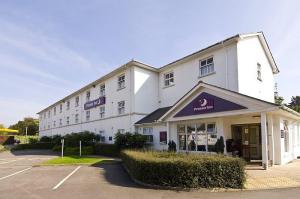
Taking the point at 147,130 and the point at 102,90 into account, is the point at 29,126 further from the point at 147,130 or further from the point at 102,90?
the point at 147,130

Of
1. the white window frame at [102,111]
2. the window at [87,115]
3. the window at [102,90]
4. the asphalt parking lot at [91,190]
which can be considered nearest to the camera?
the asphalt parking lot at [91,190]

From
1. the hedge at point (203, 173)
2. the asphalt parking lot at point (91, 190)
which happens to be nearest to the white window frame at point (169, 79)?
the asphalt parking lot at point (91, 190)

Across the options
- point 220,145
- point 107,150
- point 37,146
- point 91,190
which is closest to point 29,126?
point 37,146

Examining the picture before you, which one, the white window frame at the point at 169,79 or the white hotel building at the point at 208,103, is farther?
the white window frame at the point at 169,79

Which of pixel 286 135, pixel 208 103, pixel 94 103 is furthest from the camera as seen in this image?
pixel 94 103

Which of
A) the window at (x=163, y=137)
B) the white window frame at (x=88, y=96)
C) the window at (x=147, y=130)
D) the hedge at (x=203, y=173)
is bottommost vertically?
the hedge at (x=203, y=173)

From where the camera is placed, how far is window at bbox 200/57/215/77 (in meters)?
20.7

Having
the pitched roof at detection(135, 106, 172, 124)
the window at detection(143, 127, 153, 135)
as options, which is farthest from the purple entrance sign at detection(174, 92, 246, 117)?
the window at detection(143, 127, 153, 135)

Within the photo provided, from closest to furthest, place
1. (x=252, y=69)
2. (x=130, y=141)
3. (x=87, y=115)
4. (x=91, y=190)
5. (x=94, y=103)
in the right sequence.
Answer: (x=91, y=190) < (x=252, y=69) < (x=130, y=141) < (x=94, y=103) < (x=87, y=115)

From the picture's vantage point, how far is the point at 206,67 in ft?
69.9

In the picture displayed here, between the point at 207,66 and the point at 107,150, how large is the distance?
38.6 ft

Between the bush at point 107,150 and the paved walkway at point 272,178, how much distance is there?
43.3 feet

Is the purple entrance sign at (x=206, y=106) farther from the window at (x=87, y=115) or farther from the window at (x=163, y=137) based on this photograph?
the window at (x=87, y=115)

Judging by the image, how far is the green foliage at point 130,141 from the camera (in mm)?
22578
